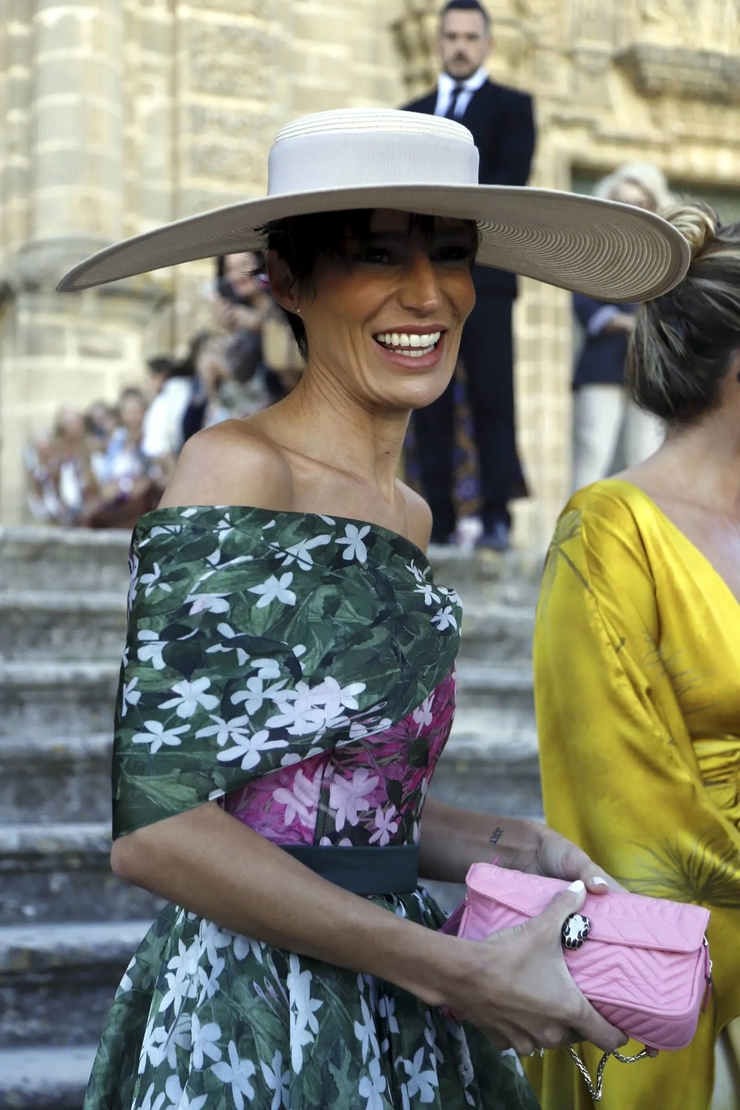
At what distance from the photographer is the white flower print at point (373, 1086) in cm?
163

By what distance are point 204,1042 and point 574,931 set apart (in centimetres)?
41

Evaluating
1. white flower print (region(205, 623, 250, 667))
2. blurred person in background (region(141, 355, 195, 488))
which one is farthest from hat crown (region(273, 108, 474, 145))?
blurred person in background (region(141, 355, 195, 488))

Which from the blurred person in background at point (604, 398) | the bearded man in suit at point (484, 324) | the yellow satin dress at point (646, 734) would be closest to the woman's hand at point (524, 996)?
the yellow satin dress at point (646, 734)

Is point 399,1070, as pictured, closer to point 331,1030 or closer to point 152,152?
point 331,1030

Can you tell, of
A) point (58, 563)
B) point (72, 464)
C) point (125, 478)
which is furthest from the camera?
point (72, 464)

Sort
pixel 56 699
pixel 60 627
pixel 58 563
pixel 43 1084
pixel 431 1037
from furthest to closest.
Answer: pixel 58 563 < pixel 60 627 < pixel 56 699 < pixel 43 1084 < pixel 431 1037

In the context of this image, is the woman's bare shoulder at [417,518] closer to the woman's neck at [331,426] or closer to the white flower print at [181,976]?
the woman's neck at [331,426]

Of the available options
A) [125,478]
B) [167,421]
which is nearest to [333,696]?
[167,421]

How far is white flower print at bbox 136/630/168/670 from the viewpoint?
159 cm

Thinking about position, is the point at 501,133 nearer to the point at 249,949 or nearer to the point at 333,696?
the point at 333,696

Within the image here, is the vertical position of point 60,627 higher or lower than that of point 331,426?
lower

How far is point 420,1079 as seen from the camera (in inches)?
67.9

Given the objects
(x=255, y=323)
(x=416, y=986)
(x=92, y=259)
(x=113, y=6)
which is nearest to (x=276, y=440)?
(x=92, y=259)

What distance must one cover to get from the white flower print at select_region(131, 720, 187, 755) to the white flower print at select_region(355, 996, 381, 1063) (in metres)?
0.38
